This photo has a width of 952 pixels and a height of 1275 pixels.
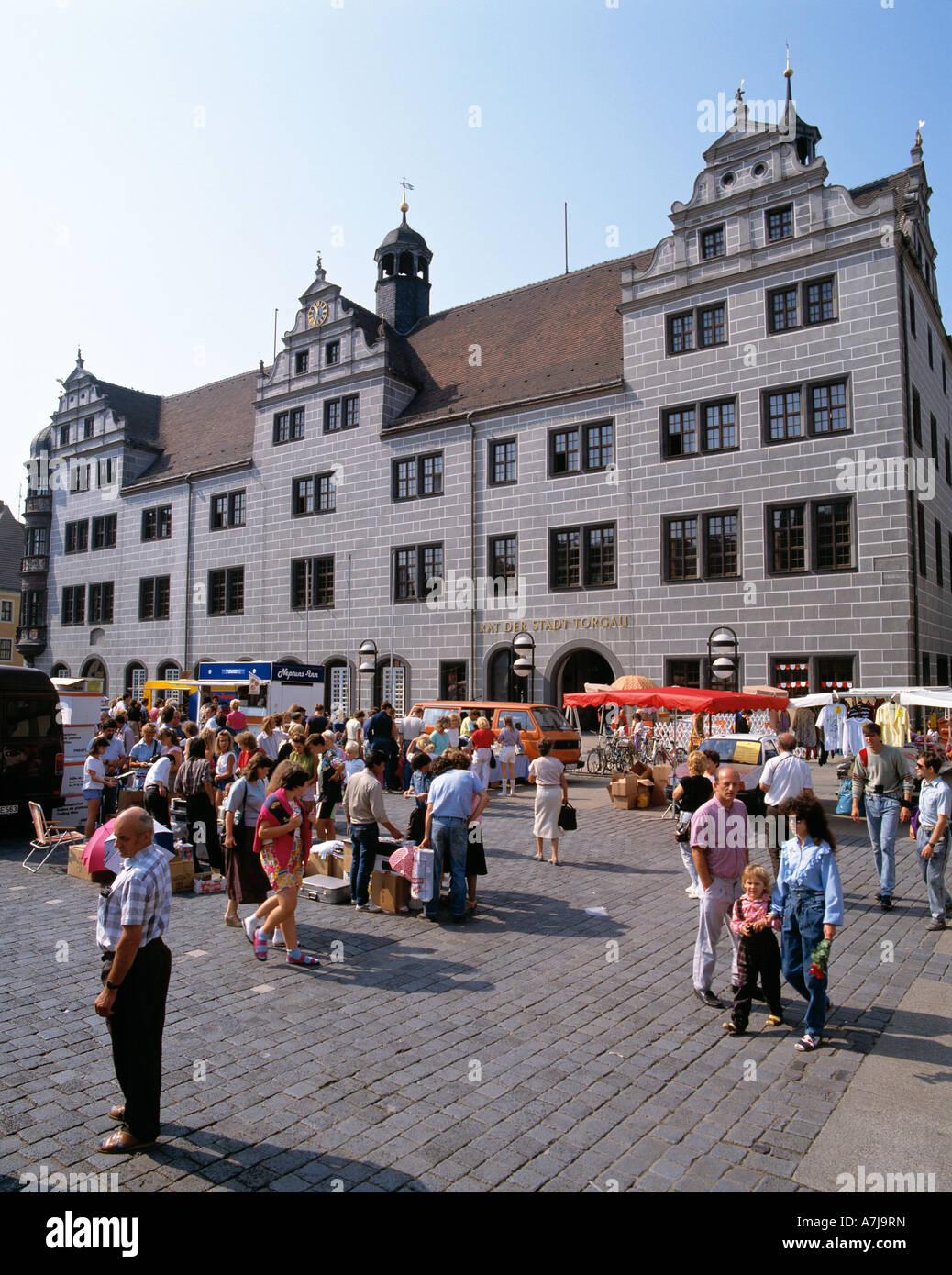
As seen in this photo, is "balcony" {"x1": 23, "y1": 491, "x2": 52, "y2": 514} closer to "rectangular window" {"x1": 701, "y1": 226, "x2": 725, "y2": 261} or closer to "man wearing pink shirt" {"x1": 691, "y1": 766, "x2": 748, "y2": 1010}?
"rectangular window" {"x1": 701, "y1": 226, "x2": 725, "y2": 261}

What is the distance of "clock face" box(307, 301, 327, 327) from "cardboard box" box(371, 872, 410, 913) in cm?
3195

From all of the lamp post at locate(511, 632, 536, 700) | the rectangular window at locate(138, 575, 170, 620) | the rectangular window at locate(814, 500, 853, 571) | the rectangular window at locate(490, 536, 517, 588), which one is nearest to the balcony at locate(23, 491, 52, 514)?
the rectangular window at locate(138, 575, 170, 620)

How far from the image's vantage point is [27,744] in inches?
→ 555

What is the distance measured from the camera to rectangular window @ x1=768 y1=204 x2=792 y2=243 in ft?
82.3

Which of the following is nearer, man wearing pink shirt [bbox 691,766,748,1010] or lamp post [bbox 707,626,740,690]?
man wearing pink shirt [bbox 691,766,748,1010]

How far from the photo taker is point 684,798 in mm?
8922

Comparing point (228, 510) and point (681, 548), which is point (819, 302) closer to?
point (681, 548)

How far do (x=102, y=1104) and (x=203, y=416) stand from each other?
150 feet

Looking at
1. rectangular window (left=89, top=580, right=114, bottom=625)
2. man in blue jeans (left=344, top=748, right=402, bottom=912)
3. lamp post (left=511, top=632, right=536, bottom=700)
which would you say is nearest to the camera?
man in blue jeans (left=344, top=748, right=402, bottom=912)

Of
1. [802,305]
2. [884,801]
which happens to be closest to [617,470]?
[802,305]

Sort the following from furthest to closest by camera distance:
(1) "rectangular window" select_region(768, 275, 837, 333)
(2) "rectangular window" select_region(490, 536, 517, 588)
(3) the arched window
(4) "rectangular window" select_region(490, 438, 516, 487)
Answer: (3) the arched window → (4) "rectangular window" select_region(490, 438, 516, 487) → (2) "rectangular window" select_region(490, 536, 517, 588) → (1) "rectangular window" select_region(768, 275, 837, 333)

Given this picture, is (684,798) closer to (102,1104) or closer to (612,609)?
(102,1104)

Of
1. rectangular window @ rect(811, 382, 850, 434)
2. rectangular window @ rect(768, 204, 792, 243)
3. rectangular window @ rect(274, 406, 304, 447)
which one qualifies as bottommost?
rectangular window @ rect(811, 382, 850, 434)

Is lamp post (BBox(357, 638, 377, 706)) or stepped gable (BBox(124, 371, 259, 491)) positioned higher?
stepped gable (BBox(124, 371, 259, 491))
